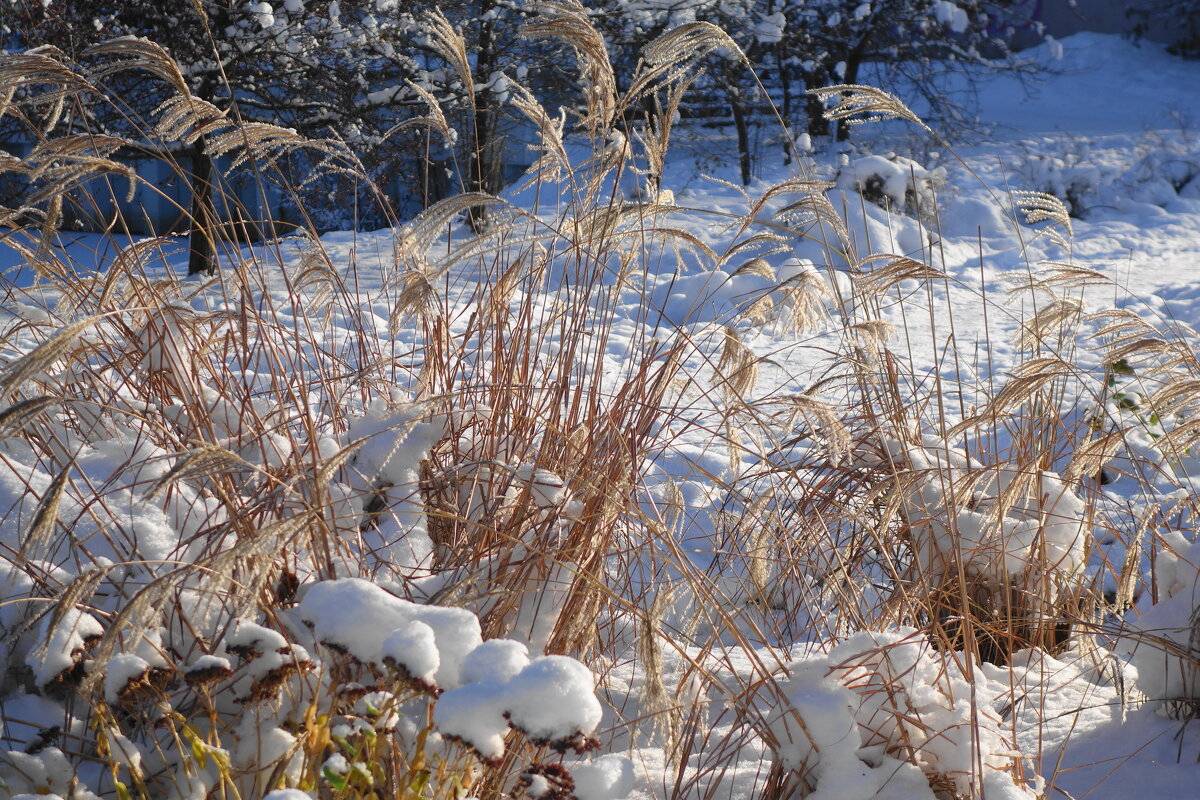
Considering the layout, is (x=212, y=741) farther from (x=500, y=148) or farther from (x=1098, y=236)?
(x=1098, y=236)

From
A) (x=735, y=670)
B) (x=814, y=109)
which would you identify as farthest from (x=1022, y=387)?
(x=814, y=109)

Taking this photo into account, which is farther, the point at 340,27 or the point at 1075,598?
the point at 340,27

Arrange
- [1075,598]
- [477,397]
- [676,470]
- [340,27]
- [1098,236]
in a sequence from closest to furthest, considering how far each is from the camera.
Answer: [1075,598], [477,397], [676,470], [340,27], [1098,236]

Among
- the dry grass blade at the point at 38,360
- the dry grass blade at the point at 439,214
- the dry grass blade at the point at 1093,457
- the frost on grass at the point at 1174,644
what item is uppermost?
the dry grass blade at the point at 38,360

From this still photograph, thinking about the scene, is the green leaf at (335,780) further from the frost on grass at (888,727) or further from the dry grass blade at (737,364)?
the dry grass blade at (737,364)

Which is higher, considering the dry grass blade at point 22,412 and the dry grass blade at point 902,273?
the dry grass blade at point 22,412

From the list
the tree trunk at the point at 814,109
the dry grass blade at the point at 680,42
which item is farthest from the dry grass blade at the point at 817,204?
the tree trunk at the point at 814,109

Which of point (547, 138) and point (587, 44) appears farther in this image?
point (547, 138)

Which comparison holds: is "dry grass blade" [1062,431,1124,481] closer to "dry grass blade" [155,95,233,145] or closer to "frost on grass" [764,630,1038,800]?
"frost on grass" [764,630,1038,800]

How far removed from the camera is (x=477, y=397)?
2.49 meters

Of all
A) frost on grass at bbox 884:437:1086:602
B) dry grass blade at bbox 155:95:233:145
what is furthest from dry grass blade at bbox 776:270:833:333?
dry grass blade at bbox 155:95:233:145

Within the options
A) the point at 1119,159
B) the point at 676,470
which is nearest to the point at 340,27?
the point at 676,470

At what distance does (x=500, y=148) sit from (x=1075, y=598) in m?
8.29

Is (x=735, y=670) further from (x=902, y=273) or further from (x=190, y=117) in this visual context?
(x=190, y=117)
